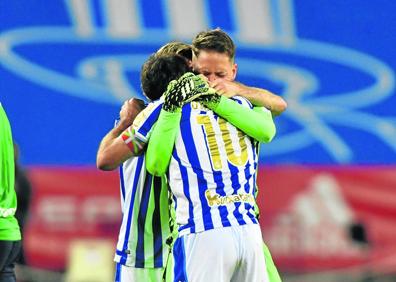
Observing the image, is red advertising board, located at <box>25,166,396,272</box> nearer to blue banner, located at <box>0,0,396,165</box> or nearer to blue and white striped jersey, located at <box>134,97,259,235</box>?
blue banner, located at <box>0,0,396,165</box>

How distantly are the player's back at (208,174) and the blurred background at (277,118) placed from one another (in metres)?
6.24

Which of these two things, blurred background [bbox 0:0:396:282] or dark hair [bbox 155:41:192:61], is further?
blurred background [bbox 0:0:396:282]

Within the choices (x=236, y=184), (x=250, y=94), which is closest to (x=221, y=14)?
(x=250, y=94)

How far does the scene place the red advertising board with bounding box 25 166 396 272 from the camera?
38.1 feet

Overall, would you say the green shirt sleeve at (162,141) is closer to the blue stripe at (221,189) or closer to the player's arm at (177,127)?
the player's arm at (177,127)

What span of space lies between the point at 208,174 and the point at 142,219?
2.36 ft

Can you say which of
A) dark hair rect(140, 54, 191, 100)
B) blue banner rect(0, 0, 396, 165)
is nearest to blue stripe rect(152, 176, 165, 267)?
dark hair rect(140, 54, 191, 100)

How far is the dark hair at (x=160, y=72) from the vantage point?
559cm

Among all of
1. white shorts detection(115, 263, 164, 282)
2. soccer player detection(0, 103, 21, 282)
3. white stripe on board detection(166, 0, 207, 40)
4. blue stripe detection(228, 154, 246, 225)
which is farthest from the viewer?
white stripe on board detection(166, 0, 207, 40)

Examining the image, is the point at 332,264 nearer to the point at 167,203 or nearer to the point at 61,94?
the point at 61,94

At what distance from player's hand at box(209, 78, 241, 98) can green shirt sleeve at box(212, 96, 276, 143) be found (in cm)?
10

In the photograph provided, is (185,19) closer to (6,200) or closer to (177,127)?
(6,200)

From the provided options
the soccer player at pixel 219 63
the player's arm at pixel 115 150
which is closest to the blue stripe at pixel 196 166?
the player's arm at pixel 115 150

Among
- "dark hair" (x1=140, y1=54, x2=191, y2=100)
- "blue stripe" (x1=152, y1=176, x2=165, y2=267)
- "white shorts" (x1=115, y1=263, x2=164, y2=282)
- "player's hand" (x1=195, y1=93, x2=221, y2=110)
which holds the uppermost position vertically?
"dark hair" (x1=140, y1=54, x2=191, y2=100)
